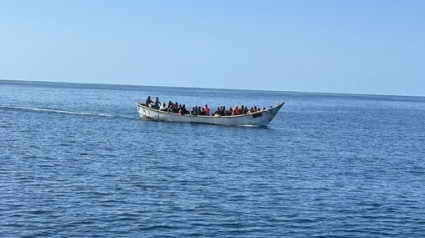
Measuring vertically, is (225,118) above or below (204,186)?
above

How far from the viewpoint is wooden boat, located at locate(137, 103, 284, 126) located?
240 feet

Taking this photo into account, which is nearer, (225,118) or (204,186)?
(204,186)

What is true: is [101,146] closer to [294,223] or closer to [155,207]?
[155,207]

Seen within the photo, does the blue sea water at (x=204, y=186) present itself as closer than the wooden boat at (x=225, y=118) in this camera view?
Yes

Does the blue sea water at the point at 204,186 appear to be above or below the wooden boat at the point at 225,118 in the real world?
below

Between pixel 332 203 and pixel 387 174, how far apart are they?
11884 millimetres

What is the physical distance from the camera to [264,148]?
55.6m

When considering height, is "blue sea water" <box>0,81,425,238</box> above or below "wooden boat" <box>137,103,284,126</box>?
below

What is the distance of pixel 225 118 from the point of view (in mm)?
73812

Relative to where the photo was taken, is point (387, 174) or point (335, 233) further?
point (387, 174)

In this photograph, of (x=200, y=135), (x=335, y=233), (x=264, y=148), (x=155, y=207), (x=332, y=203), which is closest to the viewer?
(x=335, y=233)

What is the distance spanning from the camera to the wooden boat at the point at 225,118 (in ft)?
240

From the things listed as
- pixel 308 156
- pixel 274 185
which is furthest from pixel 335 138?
pixel 274 185

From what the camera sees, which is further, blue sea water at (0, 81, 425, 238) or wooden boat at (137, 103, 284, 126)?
wooden boat at (137, 103, 284, 126)
